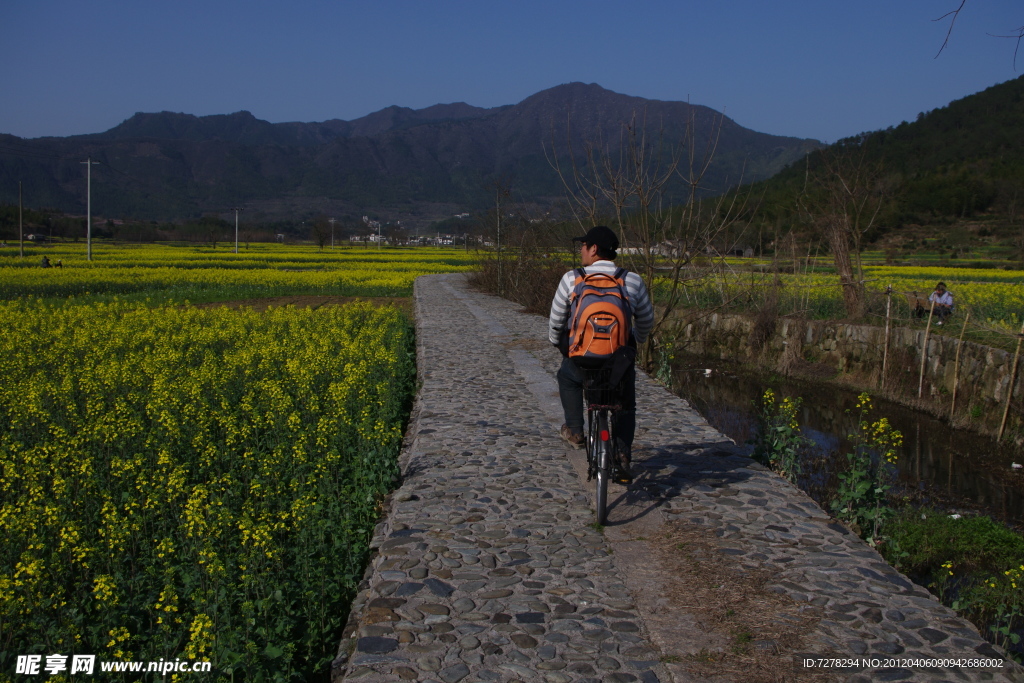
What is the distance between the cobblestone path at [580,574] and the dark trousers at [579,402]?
1.52 ft

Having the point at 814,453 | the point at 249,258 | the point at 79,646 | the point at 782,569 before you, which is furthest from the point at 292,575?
the point at 249,258

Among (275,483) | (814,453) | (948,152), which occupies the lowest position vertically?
(814,453)

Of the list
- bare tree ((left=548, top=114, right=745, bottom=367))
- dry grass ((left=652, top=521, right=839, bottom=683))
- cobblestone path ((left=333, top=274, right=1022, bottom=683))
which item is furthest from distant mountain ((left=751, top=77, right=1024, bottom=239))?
dry grass ((left=652, top=521, right=839, bottom=683))

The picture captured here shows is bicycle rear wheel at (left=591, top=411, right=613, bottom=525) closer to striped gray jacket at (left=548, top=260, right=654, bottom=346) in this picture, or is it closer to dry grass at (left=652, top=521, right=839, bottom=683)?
dry grass at (left=652, top=521, right=839, bottom=683)

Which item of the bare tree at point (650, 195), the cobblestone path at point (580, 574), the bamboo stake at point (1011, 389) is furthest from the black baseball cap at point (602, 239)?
the bamboo stake at point (1011, 389)

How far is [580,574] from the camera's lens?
4.02m

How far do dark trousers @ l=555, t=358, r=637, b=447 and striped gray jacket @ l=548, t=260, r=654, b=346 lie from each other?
28 centimetres

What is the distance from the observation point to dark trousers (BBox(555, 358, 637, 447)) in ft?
16.1

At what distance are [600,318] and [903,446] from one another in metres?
8.09

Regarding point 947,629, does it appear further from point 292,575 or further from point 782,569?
point 292,575

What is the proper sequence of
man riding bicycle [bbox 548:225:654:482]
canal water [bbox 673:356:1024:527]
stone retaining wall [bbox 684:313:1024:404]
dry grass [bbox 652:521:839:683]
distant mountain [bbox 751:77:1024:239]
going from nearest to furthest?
1. dry grass [bbox 652:521:839:683]
2. man riding bicycle [bbox 548:225:654:482]
3. canal water [bbox 673:356:1024:527]
4. stone retaining wall [bbox 684:313:1024:404]
5. distant mountain [bbox 751:77:1024:239]

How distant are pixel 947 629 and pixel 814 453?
6641 mm

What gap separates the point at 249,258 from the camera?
168ft

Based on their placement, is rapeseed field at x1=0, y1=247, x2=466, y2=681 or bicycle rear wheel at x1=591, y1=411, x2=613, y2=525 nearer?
rapeseed field at x1=0, y1=247, x2=466, y2=681
